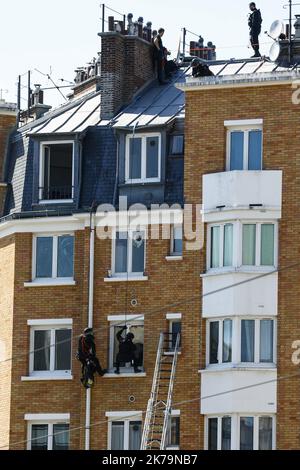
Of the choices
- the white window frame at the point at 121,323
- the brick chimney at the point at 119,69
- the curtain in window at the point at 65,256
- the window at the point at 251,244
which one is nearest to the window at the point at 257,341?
the window at the point at 251,244

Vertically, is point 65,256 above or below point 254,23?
below

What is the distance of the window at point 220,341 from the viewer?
113438 mm

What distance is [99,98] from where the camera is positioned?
401ft

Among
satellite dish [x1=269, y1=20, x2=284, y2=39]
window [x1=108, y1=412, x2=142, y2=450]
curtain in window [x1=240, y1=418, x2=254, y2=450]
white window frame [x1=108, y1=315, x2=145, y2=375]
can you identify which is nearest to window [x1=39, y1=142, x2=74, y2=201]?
white window frame [x1=108, y1=315, x2=145, y2=375]

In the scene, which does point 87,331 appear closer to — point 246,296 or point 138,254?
point 138,254

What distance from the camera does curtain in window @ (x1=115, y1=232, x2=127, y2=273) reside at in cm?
11612

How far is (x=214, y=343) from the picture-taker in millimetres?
113875

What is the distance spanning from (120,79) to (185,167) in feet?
21.5

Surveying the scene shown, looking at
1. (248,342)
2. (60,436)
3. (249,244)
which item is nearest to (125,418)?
(60,436)

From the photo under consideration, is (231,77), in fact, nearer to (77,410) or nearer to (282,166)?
(282,166)

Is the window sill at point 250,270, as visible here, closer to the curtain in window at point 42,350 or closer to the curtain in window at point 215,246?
the curtain in window at point 215,246

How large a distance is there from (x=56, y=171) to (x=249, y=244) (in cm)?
865

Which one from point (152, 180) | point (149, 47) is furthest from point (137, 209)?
point (149, 47)

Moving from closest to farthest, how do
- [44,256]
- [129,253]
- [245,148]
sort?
[245,148] → [129,253] → [44,256]
